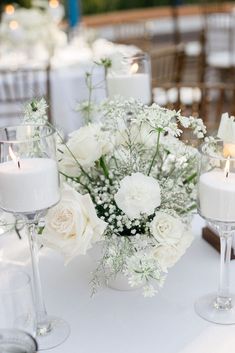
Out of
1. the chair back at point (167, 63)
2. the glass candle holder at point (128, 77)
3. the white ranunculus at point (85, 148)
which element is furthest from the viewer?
the chair back at point (167, 63)

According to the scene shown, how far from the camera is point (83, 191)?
978mm

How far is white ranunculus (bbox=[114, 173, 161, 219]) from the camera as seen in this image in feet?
2.75

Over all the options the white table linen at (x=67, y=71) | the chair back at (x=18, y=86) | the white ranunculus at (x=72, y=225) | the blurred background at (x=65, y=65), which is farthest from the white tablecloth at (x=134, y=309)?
the chair back at (x=18, y=86)

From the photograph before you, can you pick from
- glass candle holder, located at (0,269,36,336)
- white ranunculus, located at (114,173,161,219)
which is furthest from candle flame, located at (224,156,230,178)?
glass candle holder, located at (0,269,36,336)

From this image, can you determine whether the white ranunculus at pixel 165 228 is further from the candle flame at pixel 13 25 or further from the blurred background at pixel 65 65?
the candle flame at pixel 13 25

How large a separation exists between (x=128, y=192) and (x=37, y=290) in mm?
213

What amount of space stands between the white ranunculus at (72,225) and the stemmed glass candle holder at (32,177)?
0.03 meters

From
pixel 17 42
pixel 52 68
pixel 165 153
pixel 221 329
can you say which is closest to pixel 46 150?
pixel 165 153

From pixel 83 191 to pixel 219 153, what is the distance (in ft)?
0.82

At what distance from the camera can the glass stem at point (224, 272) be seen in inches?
34.8

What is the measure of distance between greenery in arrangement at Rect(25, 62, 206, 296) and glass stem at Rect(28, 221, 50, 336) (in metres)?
0.04

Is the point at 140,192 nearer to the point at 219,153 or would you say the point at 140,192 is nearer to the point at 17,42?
the point at 219,153

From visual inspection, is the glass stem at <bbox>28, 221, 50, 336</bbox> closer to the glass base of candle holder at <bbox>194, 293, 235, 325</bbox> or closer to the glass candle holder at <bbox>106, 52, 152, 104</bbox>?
the glass base of candle holder at <bbox>194, 293, 235, 325</bbox>

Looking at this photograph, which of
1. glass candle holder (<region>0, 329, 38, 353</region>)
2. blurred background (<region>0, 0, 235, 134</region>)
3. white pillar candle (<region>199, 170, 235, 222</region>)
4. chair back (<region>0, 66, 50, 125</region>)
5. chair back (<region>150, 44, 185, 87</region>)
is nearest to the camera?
glass candle holder (<region>0, 329, 38, 353</region>)
